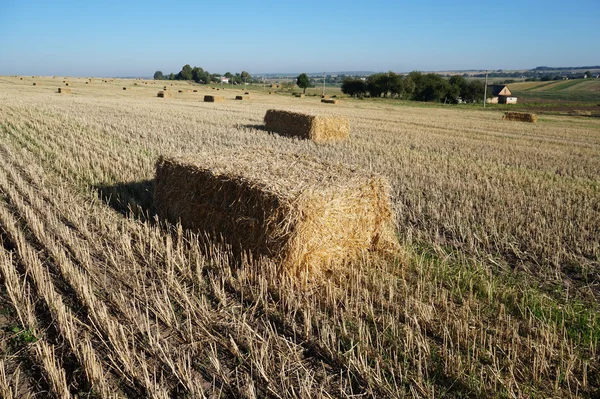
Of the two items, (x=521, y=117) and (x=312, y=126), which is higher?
(x=312, y=126)

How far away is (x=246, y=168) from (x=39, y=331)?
9.64ft

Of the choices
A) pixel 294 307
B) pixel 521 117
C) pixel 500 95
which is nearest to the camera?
pixel 294 307

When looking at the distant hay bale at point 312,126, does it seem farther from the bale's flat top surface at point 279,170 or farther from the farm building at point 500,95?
the farm building at point 500,95

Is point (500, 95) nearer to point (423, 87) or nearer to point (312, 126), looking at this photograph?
point (423, 87)

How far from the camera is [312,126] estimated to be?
639 inches

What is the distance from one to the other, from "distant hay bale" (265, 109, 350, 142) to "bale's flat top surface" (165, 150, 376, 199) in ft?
30.1

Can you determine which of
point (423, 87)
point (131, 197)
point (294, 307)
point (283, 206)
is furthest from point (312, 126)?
point (423, 87)

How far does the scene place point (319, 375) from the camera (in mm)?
3443

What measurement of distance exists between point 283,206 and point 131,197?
4.20m

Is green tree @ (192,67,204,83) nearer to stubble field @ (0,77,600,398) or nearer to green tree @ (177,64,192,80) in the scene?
green tree @ (177,64,192,80)

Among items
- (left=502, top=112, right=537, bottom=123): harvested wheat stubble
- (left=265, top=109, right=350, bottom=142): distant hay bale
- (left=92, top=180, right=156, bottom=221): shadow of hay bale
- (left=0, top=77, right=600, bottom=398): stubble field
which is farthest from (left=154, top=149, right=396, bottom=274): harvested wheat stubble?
(left=502, top=112, right=537, bottom=123): harvested wheat stubble

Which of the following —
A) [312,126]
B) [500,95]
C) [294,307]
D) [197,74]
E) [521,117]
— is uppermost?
[197,74]

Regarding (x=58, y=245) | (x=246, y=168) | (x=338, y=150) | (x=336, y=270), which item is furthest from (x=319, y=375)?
(x=338, y=150)

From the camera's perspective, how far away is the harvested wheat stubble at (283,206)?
4848mm
